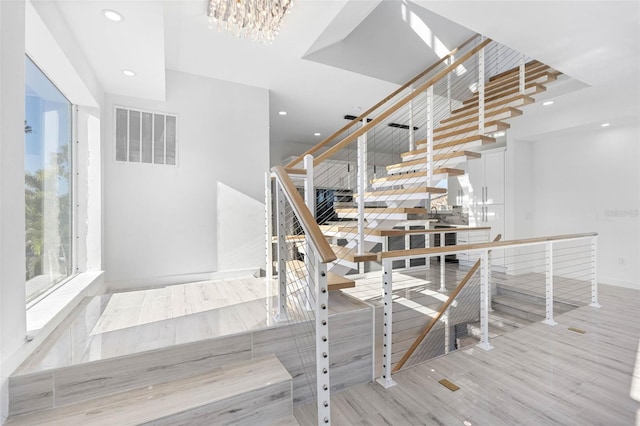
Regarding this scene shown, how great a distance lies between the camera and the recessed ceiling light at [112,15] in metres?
2.05

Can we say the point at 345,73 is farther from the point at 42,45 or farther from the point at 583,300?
the point at 583,300

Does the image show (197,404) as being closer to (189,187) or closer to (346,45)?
(189,187)

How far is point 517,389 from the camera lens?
1919mm

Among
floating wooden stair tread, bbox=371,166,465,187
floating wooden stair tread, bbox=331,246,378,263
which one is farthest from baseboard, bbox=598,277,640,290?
floating wooden stair tread, bbox=331,246,378,263

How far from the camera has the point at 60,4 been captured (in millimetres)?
1973

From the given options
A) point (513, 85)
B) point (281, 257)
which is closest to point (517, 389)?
point (281, 257)

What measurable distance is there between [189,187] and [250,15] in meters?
2.12

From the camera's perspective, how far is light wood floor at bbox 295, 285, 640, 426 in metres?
1.67

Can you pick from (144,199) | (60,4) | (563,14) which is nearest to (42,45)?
(60,4)

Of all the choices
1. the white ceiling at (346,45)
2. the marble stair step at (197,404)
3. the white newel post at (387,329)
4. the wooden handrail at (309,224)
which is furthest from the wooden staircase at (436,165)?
the marble stair step at (197,404)

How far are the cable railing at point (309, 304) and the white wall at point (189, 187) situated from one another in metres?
1.84

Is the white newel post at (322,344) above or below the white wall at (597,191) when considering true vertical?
below

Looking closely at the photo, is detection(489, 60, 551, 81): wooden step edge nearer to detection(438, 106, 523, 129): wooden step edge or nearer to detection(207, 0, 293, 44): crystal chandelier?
detection(438, 106, 523, 129): wooden step edge

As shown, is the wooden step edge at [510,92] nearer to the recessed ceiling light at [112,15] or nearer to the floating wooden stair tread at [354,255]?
the floating wooden stair tread at [354,255]
